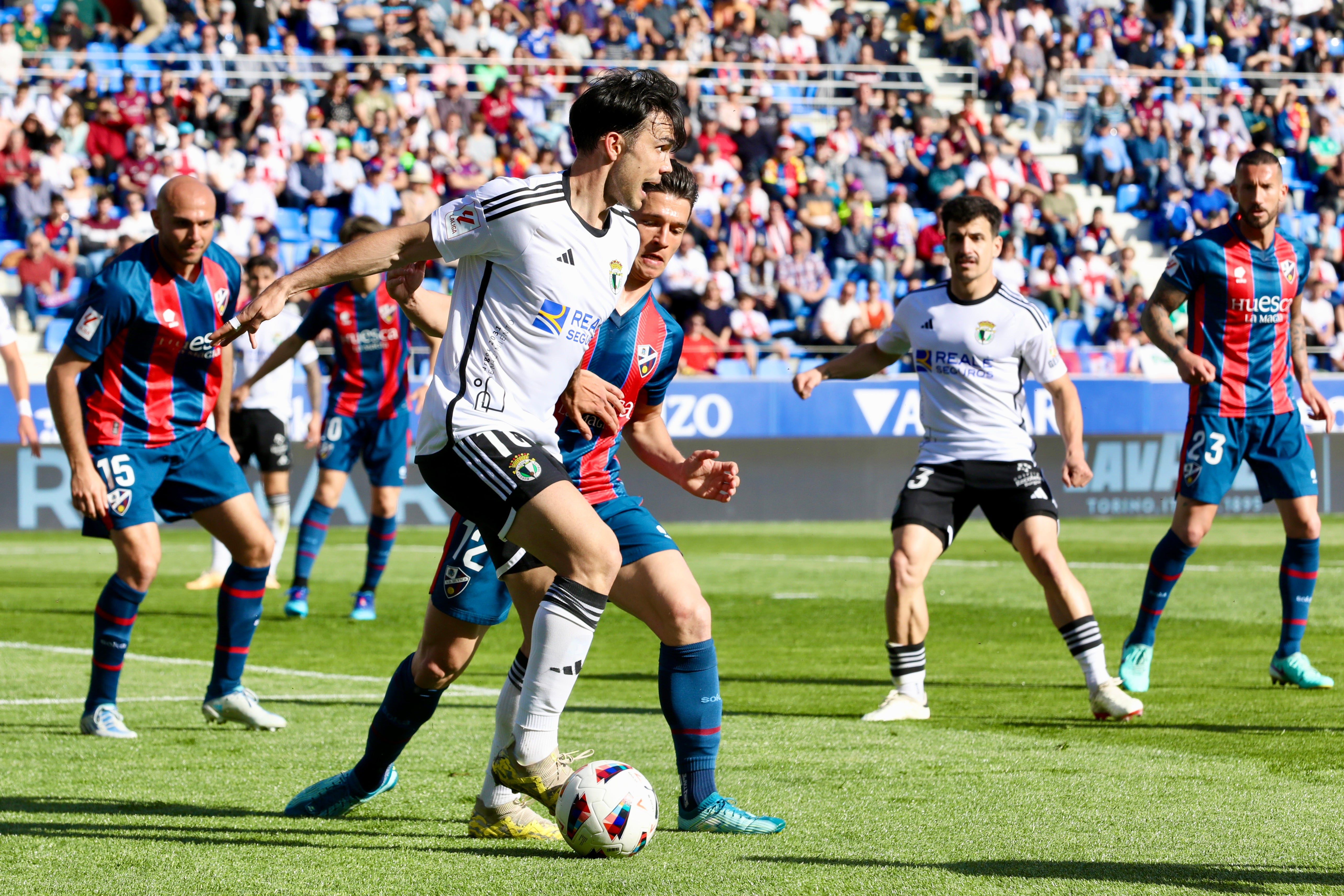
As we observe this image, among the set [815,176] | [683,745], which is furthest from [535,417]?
[815,176]

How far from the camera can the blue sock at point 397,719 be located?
16.6ft

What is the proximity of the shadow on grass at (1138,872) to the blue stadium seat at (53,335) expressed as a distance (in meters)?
17.3

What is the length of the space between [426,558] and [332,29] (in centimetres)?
1079

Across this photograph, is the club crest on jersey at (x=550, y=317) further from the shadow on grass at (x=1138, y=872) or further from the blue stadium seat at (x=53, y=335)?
the blue stadium seat at (x=53, y=335)

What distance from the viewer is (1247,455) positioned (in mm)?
8359

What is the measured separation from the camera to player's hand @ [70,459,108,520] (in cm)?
650

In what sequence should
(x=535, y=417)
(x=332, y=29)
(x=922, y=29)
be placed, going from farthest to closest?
(x=922, y=29) → (x=332, y=29) → (x=535, y=417)

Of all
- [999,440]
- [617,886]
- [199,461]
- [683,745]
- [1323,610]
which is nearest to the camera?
[617,886]

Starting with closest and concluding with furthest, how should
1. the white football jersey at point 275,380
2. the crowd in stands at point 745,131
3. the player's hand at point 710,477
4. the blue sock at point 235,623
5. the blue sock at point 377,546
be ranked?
1. the player's hand at point 710,477
2. the blue sock at point 235,623
3. the blue sock at point 377,546
4. the white football jersey at point 275,380
5. the crowd in stands at point 745,131

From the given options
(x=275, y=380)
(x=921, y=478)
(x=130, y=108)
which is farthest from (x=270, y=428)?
(x=130, y=108)

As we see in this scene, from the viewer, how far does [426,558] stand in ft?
54.8

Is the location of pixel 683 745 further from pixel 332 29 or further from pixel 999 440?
pixel 332 29

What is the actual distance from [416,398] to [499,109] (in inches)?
437

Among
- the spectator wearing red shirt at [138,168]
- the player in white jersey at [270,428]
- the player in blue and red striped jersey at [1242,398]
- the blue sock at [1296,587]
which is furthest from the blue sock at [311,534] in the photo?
the spectator wearing red shirt at [138,168]
